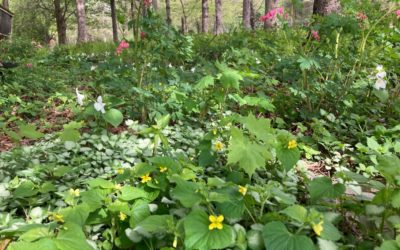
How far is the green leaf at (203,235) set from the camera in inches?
53.8

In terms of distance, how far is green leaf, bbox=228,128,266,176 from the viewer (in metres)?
1.70

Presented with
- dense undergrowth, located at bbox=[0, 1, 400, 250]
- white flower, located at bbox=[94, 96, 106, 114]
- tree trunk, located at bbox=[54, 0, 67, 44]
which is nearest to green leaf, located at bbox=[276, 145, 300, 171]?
dense undergrowth, located at bbox=[0, 1, 400, 250]

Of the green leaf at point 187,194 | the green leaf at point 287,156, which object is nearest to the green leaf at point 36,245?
the green leaf at point 187,194

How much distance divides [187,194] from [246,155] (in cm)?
34

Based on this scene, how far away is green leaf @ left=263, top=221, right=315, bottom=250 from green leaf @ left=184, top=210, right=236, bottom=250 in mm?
140

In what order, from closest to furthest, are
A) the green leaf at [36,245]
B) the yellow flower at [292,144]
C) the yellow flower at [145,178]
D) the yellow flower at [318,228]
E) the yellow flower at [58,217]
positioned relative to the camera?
the green leaf at [36,245]
the yellow flower at [318,228]
the yellow flower at [58,217]
the yellow flower at [145,178]
the yellow flower at [292,144]

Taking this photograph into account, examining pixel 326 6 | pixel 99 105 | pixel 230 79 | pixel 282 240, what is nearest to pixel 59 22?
pixel 326 6

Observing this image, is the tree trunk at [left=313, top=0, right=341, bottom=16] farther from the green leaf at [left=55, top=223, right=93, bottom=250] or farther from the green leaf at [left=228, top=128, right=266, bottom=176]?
the green leaf at [left=55, top=223, right=93, bottom=250]

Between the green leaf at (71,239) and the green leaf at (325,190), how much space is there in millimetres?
1086

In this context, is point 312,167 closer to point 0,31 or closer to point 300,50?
point 300,50

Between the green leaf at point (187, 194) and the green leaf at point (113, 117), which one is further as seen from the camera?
the green leaf at point (113, 117)

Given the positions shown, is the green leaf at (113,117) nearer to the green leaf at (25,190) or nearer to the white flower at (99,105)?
the white flower at (99,105)

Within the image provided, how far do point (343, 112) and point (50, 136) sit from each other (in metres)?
2.75

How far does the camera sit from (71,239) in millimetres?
1384
